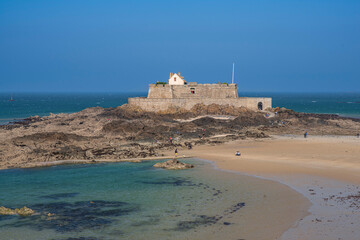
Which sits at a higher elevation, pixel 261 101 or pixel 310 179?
pixel 261 101

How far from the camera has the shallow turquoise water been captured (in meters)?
13.5

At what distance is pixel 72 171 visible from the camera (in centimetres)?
2245

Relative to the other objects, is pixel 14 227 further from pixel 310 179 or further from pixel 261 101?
pixel 261 101

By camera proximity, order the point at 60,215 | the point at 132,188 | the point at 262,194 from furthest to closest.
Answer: the point at 132,188 < the point at 262,194 < the point at 60,215

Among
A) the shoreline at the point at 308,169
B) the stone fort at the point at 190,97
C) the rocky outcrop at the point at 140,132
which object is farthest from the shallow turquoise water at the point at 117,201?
the stone fort at the point at 190,97

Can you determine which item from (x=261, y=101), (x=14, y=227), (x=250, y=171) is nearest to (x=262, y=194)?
(x=250, y=171)

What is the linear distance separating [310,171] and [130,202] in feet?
33.6

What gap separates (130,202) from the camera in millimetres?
16609

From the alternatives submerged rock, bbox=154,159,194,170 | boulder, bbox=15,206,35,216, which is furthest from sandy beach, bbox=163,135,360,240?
boulder, bbox=15,206,35,216

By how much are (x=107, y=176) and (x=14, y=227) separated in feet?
25.6

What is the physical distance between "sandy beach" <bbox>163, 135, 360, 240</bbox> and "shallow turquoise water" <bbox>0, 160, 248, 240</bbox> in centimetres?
230

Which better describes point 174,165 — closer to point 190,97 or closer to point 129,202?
point 129,202

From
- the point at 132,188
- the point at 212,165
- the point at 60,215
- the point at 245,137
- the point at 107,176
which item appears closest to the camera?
the point at 60,215

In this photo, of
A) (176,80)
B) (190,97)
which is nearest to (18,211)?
(190,97)
